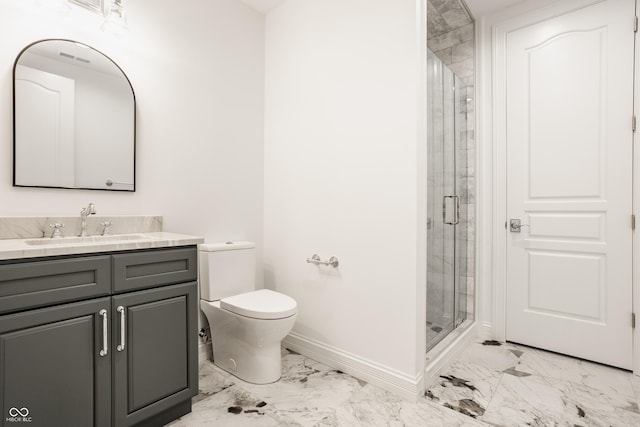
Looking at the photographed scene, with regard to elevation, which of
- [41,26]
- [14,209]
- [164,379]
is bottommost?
[164,379]

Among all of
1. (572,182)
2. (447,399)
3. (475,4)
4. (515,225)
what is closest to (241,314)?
(447,399)

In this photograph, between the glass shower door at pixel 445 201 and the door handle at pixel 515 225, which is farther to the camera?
the door handle at pixel 515 225

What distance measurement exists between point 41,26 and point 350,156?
5.69ft

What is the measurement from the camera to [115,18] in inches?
68.4

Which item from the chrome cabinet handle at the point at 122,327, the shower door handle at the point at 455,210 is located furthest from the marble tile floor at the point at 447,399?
the shower door handle at the point at 455,210

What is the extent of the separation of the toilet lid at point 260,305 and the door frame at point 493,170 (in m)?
1.71

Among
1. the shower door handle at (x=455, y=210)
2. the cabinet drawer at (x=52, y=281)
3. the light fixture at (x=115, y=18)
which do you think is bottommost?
the cabinet drawer at (x=52, y=281)

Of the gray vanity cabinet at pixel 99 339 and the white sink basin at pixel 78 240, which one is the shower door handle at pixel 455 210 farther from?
the white sink basin at pixel 78 240

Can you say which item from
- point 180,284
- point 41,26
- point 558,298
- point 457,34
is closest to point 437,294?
point 558,298

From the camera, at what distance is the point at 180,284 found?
5.31ft

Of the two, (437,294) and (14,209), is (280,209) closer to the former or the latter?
(437,294)

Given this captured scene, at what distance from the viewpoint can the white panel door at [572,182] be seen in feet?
7.00

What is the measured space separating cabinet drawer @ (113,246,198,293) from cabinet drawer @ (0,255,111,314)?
48 mm

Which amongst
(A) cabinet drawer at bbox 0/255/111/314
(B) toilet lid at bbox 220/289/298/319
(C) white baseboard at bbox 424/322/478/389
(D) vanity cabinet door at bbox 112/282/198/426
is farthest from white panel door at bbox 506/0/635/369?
(A) cabinet drawer at bbox 0/255/111/314
